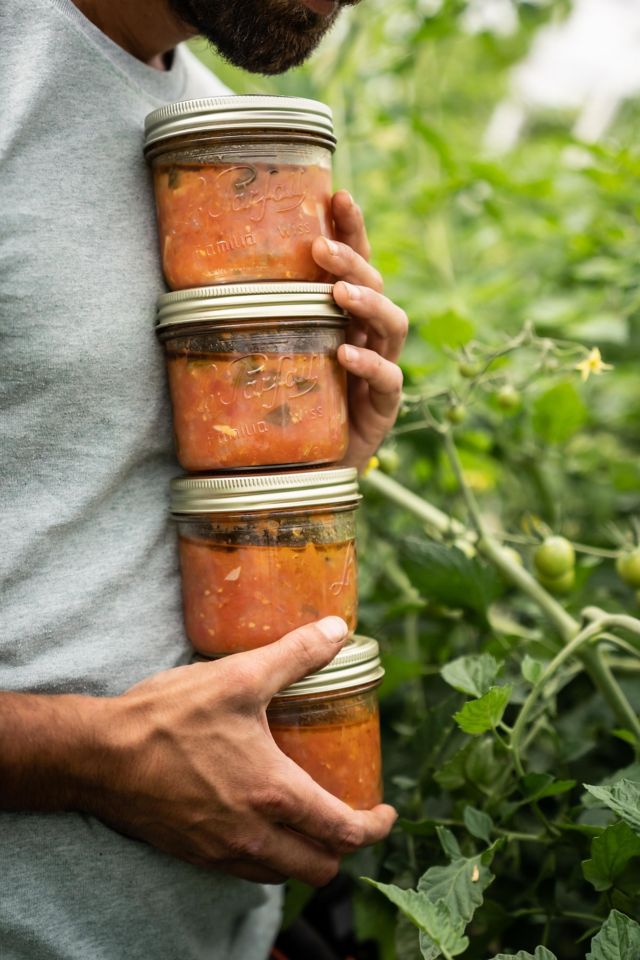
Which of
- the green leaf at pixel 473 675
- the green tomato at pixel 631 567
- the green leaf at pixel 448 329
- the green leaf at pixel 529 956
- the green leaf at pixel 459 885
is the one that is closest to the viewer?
the green leaf at pixel 529 956

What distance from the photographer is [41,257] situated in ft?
2.82

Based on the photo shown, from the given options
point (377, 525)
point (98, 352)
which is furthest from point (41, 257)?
point (377, 525)

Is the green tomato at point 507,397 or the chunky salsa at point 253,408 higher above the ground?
the chunky salsa at point 253,408

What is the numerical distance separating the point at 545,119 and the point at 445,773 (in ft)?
18.7

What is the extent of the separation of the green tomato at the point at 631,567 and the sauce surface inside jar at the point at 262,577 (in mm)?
381

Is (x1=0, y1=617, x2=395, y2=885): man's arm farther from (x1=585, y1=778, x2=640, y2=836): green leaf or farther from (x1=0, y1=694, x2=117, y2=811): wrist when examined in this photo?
(x1=585, y1=778, x2=640, y2=836): green leaf

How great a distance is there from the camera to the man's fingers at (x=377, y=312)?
0.90 metres

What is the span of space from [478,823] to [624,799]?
0.18m

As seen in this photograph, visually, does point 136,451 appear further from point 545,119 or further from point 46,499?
point 545,119

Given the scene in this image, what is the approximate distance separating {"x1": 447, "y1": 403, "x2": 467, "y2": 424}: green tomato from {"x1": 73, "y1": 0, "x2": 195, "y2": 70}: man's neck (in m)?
0.54

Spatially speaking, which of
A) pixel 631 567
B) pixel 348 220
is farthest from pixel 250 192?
pixel 631 567

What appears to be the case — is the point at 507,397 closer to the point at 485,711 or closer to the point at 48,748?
the point at 485,711

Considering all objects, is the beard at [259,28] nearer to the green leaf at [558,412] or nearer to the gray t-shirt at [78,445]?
the gray t-shirt at [78,445]

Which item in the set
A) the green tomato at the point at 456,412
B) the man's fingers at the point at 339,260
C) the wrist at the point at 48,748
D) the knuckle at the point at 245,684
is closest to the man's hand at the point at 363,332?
the man's fingers at the point at 339,260
